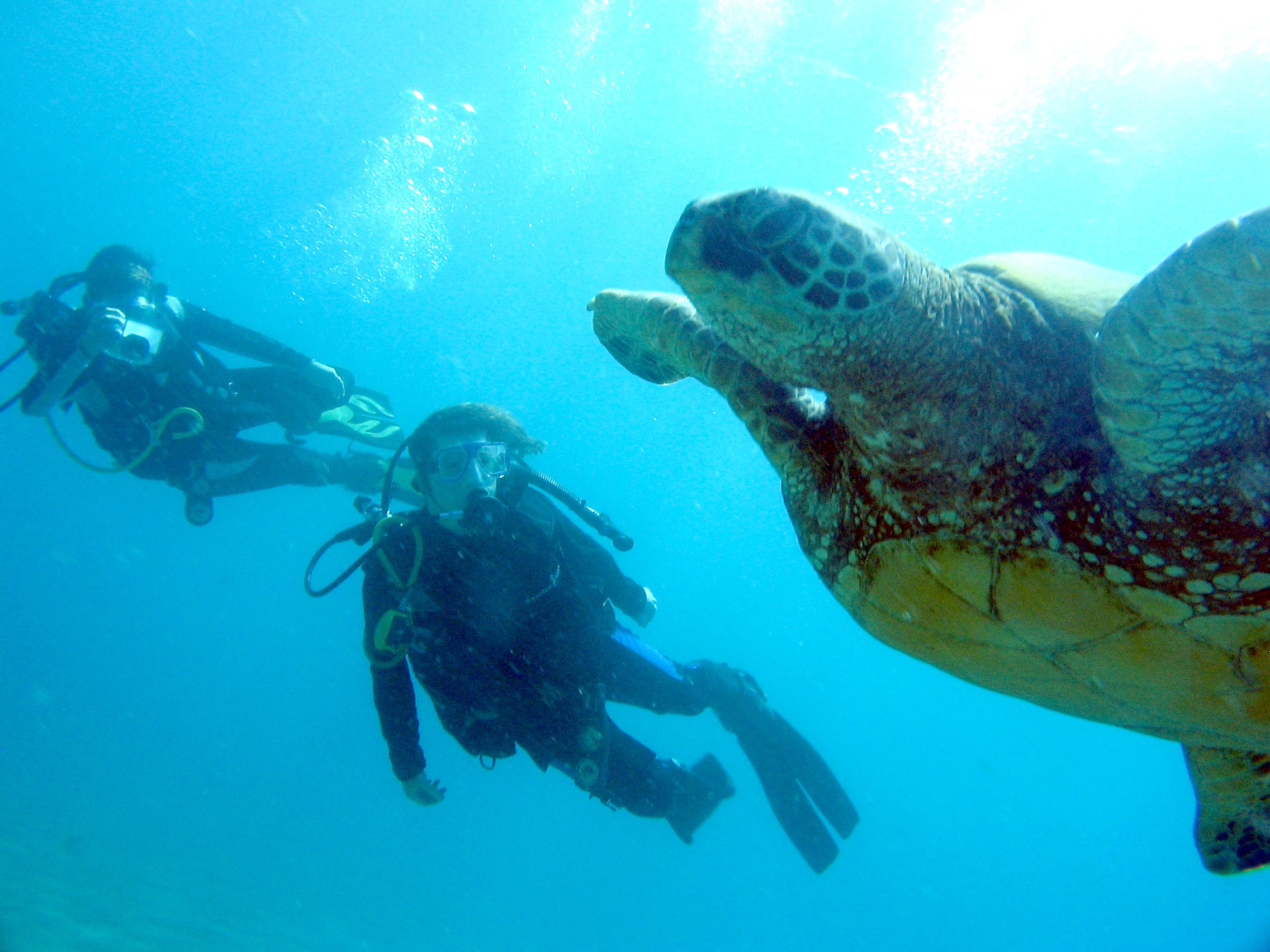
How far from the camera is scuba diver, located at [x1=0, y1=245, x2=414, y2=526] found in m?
5.70

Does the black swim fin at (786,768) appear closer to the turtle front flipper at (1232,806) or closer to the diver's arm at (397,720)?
the diver's arm at (397,720)

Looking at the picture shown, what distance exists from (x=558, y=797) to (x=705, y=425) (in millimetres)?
25979

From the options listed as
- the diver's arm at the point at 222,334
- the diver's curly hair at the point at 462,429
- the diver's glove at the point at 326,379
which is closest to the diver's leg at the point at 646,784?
the diver's curly hair at the point at 462,429

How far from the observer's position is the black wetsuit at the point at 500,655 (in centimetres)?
425

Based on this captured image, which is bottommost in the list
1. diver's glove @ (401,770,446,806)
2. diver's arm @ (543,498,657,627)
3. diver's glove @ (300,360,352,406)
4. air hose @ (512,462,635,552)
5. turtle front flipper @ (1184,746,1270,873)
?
diver's glove @ (401,770,446,806)

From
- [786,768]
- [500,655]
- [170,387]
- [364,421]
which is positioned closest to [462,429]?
[500,655]

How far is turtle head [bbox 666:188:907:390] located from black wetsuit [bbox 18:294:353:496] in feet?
22.3

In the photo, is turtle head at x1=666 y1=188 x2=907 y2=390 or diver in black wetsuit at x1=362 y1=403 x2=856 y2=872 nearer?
turtle head at x1=666 y1=188 x2=907 y2=390

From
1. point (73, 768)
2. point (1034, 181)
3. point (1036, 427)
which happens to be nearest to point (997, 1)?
point (1034, 181)

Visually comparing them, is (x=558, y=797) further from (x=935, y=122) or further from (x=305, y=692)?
(x=935, y=122)

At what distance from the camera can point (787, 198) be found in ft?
3.73

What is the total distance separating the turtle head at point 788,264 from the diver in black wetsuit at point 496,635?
3468 millimetres

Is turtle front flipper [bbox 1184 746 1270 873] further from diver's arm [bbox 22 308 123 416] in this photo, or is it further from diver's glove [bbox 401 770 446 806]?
diver's arm [bbox 22 308 123 416]

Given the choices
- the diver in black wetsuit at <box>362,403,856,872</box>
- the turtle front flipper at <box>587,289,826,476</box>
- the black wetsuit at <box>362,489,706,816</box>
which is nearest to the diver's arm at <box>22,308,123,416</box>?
the diver in black wetsuit at <box>362,403,856,872</box>
